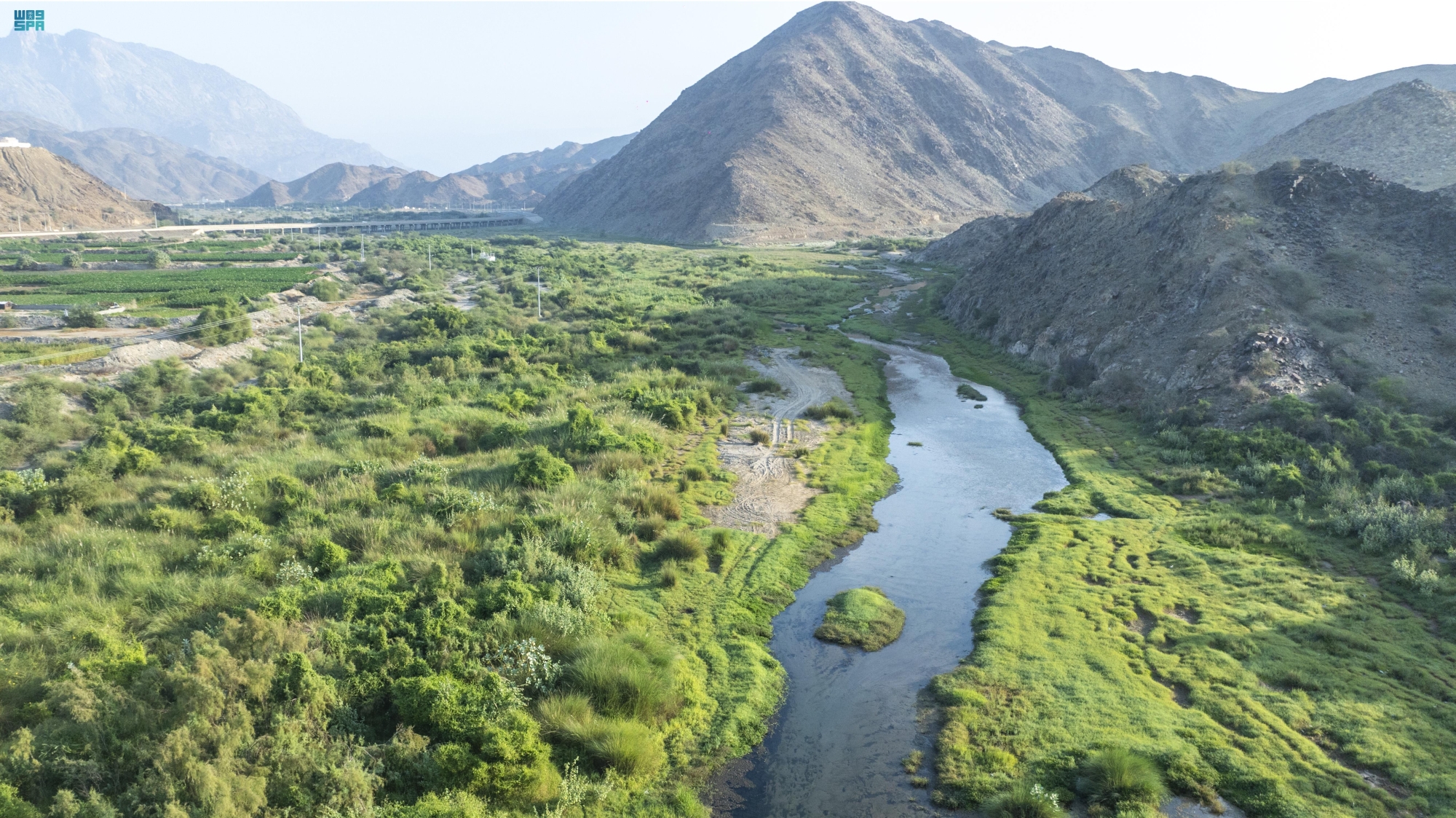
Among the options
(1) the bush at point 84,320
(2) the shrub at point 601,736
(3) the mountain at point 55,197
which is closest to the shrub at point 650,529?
(2) the shrub at point 601,736

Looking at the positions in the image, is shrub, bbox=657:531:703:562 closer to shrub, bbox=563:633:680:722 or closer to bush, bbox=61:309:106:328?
shrub, bbox=563:633:680:722

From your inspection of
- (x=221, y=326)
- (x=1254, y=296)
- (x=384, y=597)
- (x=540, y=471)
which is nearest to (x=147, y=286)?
(x=221, y=326)

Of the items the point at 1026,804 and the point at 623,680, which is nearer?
the point at 1026,804

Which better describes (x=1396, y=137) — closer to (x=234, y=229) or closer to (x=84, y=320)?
(x=84, y=320)

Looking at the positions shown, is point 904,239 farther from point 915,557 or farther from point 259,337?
point 915,557

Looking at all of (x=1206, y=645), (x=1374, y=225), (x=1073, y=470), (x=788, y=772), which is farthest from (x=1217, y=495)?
(x=1374, y=225)
